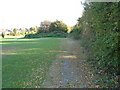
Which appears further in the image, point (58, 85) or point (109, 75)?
point (109, 75)

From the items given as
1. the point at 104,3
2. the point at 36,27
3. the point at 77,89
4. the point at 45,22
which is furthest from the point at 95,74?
the point at 36,27

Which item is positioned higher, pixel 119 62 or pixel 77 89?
pixel 119 62

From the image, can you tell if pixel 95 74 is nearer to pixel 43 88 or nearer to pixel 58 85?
pixel 58 85

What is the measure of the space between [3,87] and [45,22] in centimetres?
5077

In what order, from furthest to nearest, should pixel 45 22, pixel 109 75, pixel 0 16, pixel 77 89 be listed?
1. pixel 45 22
2. pixel 0 16
3. pixel 109 75
4. pixel 77 89

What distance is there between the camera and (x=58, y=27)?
5100cm

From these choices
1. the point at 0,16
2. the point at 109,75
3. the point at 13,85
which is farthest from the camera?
the point at 0,16

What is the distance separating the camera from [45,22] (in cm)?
5425

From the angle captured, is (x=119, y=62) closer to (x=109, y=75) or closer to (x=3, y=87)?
(x=109, y=75)

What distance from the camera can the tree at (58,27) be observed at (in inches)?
1986

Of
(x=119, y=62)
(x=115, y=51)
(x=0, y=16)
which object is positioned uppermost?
(x=0, y=16)

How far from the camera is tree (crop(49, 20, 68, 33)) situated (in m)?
50.4

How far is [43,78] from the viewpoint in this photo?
5.43 meters

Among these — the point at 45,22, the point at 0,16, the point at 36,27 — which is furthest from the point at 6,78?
the point at 36,27
